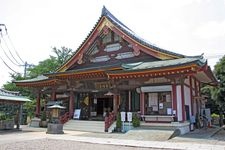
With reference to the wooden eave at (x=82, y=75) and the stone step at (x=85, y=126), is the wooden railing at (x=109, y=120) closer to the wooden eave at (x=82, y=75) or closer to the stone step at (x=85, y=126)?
the stone step at (x=85, y=126)

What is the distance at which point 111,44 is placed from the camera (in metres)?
21.2

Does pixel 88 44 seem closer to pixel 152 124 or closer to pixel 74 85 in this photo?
pixel 74 85

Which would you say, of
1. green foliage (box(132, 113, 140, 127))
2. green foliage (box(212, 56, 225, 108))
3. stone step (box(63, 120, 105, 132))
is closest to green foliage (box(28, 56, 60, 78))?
stone step (box(63, 120, 105, 132))

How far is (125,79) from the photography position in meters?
17.5

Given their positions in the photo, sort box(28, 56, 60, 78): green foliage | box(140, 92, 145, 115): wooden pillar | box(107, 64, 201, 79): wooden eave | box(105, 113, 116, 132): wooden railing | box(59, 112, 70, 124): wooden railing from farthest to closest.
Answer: box(28, 56, 60, 78): green foliage < box(59, 112, 70, 124): wooden railing < box(140, 92, 145, 115): wooden pillar < box(105, 113, 116, 132): wooden railing < box(107, 64, 201, 79): wooden eave

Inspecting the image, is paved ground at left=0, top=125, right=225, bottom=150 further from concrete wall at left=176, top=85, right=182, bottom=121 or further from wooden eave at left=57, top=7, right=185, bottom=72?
wooden eave at left=57, top=7, right=185, bottom=72

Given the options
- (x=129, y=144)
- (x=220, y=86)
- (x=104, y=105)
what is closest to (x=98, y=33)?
(x=104, y=105)

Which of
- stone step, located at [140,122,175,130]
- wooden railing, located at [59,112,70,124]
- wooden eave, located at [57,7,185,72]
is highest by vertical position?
wooden eave, located at [57,7,185,72]

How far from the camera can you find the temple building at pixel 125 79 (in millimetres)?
15461

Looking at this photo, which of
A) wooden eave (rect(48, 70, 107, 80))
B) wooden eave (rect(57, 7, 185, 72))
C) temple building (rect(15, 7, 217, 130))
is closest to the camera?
temple building (rect(15, 7, 217, 130))

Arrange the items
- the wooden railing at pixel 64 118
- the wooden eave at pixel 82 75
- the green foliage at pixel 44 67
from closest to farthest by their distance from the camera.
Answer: the wooden eave at pixel 82 75 < the wooden railing at pixel 64 118 < the green foliage at pixel 44 67

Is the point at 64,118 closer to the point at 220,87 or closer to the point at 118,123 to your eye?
the point at 118,123

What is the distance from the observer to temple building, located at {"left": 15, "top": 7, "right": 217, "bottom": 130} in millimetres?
15461

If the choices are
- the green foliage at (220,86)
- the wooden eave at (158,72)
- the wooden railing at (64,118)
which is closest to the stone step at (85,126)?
the wooden railing at (64,118)
